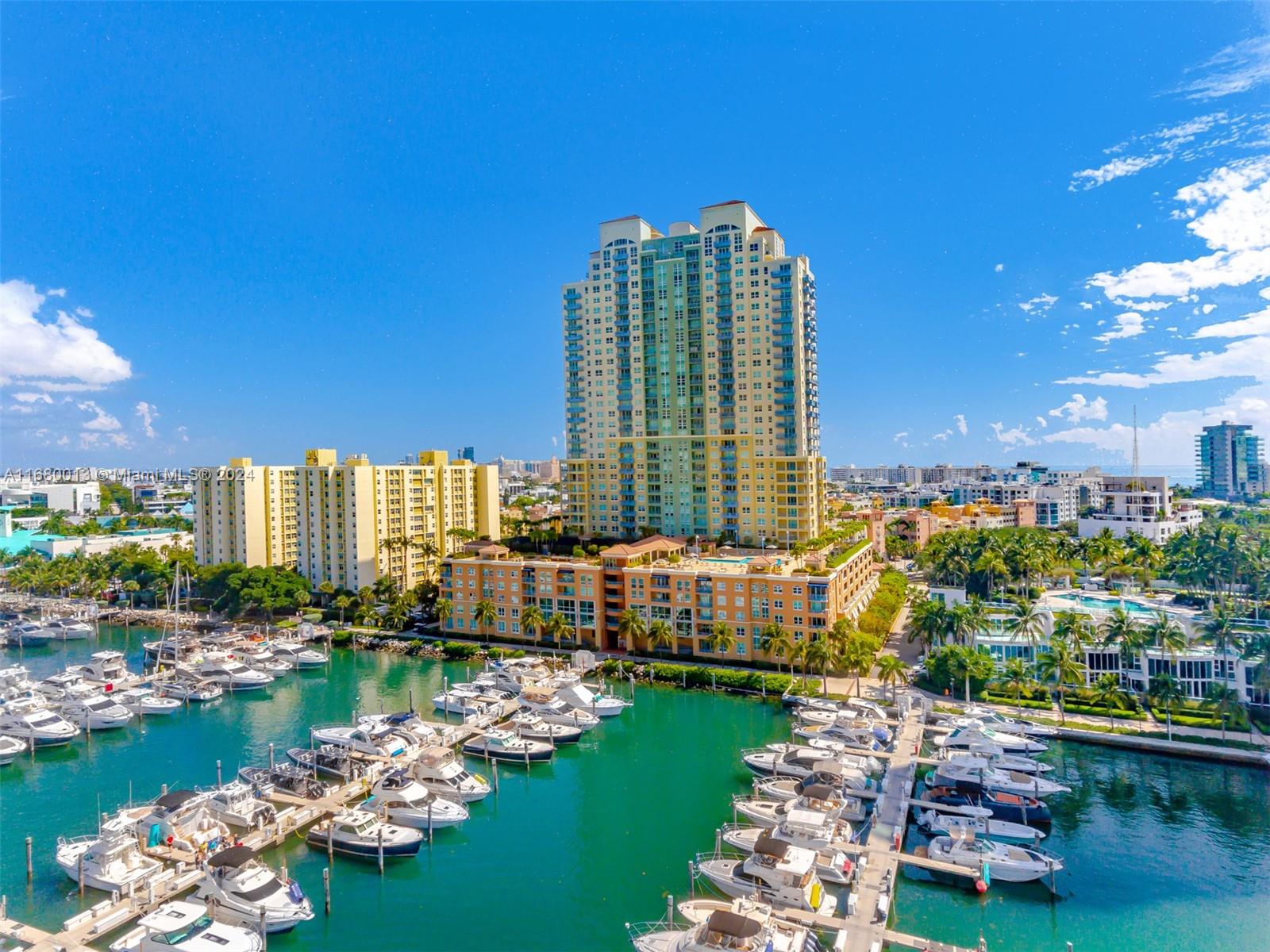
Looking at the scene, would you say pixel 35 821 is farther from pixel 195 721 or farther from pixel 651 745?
pixel 651 745

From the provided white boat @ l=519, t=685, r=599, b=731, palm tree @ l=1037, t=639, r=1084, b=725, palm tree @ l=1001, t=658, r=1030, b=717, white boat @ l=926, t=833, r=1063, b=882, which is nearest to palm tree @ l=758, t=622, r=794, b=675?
palm tree @ l=1001, t=658, r=1030, b=717

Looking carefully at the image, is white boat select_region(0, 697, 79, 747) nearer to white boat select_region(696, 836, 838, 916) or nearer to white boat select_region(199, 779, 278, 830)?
white boat select_region(199, 779, 278, 830)

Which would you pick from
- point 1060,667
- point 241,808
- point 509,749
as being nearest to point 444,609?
point 509,749

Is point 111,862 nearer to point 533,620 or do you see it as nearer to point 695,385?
point 533,620

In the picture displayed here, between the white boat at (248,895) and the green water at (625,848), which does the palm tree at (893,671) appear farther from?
the white boat at (248,895)

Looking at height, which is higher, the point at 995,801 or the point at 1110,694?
the point at 1110,694

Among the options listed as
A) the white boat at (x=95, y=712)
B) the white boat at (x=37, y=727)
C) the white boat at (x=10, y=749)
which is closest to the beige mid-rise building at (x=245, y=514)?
the white boat at (x=95, y=712)

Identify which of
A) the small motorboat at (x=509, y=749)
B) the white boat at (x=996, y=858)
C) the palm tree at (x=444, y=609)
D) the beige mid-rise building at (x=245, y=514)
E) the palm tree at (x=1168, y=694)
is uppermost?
the beige mid-rise building at (x=245, y=514)
